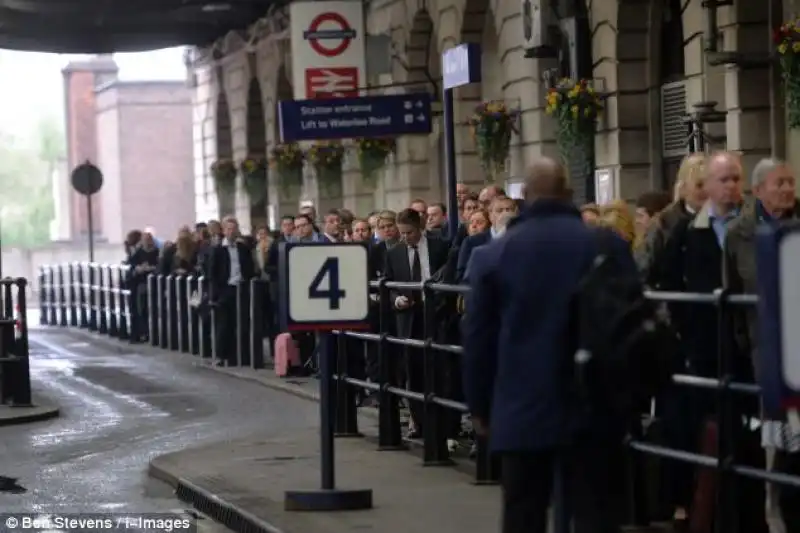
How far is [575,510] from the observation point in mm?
8062

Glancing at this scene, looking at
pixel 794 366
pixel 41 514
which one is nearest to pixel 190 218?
pixel 41 514

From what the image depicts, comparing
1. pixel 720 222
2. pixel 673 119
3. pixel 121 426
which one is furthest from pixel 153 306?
pixel 720 222

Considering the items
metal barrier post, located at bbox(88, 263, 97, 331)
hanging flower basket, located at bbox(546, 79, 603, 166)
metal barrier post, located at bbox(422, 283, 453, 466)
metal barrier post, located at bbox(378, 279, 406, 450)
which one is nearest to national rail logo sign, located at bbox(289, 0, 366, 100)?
hanging flower basket, located at bbox(546, 79, 603, 166)

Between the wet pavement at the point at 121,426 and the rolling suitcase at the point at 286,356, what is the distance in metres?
0.40

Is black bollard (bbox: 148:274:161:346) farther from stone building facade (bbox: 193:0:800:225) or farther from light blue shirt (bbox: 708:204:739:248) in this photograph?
light blue shirt (bbox: 708:204:739:248)

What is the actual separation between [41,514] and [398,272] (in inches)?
172

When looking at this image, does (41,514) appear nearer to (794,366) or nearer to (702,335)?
(702,335)

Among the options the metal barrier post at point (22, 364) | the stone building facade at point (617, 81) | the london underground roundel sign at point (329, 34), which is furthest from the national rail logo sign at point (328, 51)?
the metal barrier post at point (22, 364)

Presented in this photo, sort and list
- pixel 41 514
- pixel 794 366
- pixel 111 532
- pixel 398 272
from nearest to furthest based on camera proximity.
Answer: pixel 794 366 < pixel 111 532 < pixel 41 514 < pixel 398 272

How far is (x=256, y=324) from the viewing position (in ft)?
86.8

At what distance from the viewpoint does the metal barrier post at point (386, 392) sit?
15102mm

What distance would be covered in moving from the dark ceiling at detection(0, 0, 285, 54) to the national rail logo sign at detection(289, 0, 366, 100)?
12814 mm

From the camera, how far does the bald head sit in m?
8.23

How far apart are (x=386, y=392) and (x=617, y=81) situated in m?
10.4
